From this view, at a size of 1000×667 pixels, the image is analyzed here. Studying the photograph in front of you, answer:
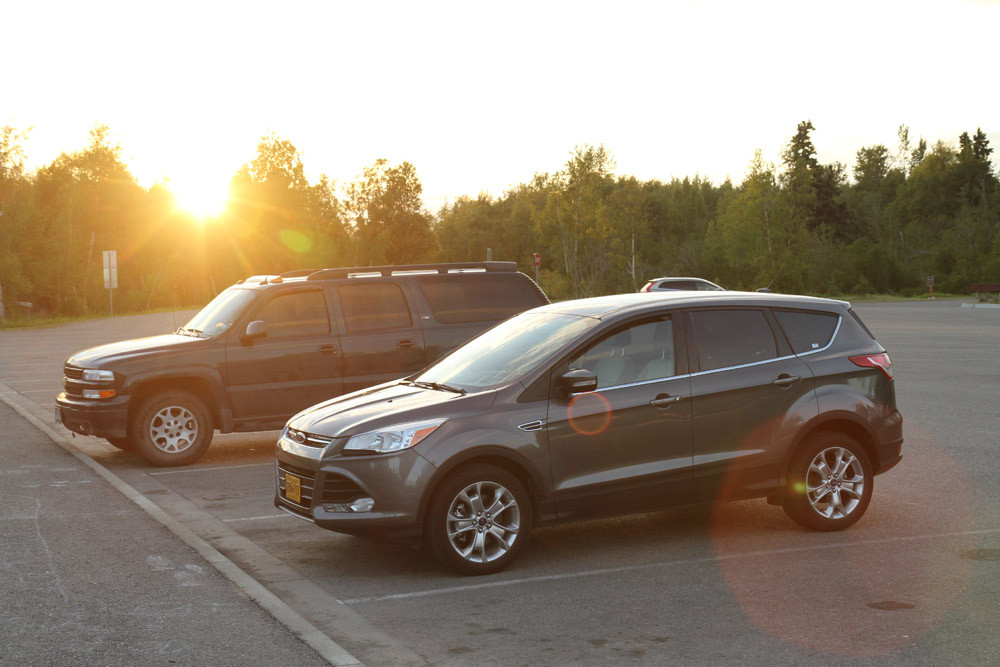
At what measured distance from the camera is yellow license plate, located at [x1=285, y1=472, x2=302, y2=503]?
22.2 ft

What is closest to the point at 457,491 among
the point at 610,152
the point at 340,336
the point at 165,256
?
the point at 340,336

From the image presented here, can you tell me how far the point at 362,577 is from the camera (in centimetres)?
657

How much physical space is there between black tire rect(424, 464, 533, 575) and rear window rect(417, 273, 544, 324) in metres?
5.38

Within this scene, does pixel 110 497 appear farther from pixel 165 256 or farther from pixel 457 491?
pixel 165 256

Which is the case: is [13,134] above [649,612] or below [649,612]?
above

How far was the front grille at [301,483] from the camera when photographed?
664 centimetres

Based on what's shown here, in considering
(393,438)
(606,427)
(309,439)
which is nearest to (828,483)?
(606,427)

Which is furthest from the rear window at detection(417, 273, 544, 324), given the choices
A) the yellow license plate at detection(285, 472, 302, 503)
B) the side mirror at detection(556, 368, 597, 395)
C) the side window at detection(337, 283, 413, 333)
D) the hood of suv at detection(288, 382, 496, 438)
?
the side mirror at detection(556, 368, 597, 395)

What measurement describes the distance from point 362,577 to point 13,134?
2317 inches

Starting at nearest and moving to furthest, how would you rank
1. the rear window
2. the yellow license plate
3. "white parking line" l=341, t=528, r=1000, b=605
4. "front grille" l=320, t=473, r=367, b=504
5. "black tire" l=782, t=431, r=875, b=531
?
"white parking line" l=341, t=528, r=1000, b=605 → "front grille" l=320, t=473, r=367, b=504 → the yellow license plate → "black tire" l=782, t=431, r=875, b=531 → the rear window

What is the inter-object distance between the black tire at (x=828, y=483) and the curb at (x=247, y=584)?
355 centimetres

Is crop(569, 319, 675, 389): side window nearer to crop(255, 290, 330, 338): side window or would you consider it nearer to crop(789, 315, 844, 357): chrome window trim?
crop(789, 315, 844, 357): chrome window trim

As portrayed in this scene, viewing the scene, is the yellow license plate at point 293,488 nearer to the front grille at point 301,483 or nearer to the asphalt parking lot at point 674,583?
the front grille at point 301,483

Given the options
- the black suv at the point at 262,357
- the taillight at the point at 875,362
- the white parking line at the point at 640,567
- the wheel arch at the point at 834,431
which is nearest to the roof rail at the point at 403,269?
the black suv at the point at 262,357
